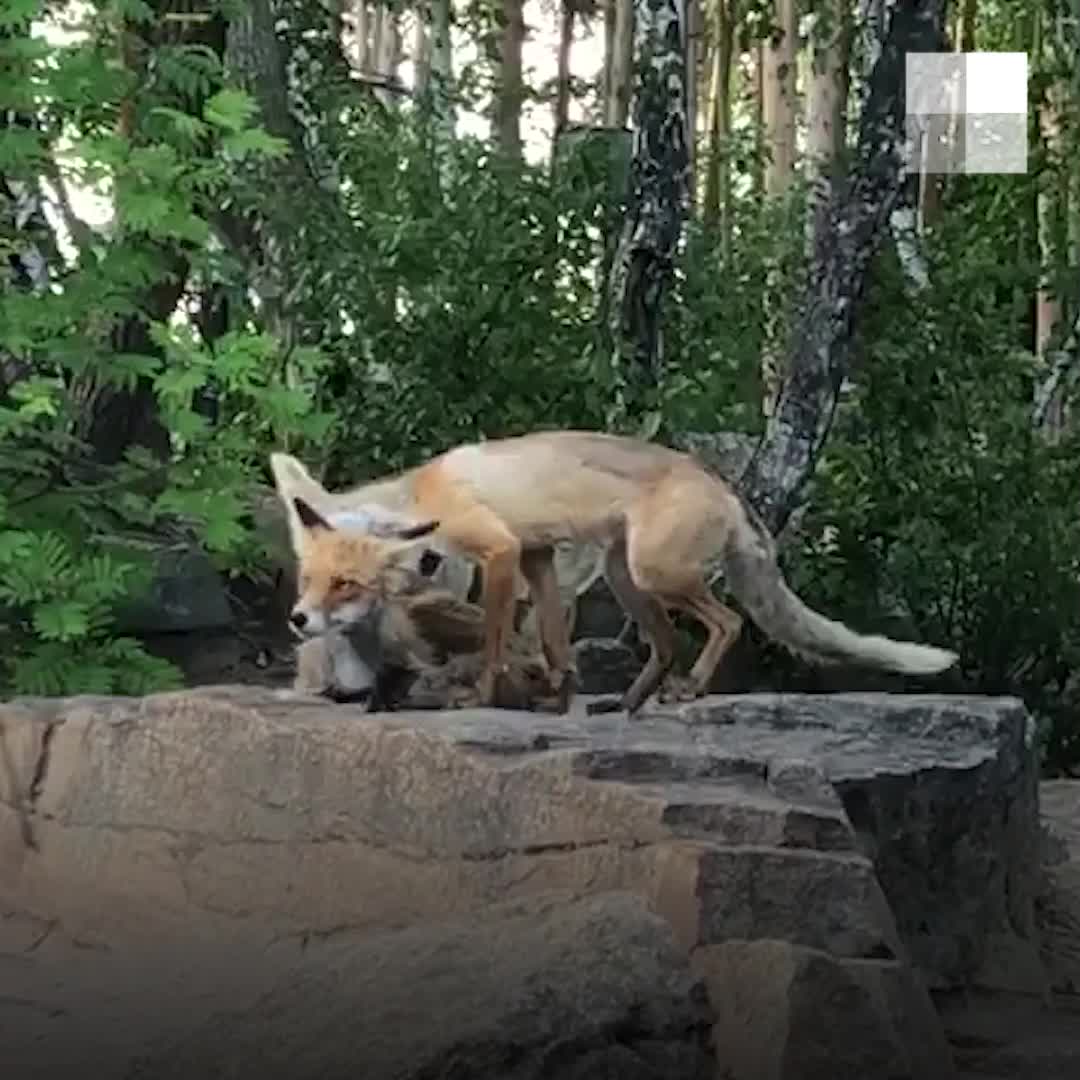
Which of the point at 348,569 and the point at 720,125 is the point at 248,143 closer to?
the point at 348,569

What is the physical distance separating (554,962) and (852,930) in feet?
1.15

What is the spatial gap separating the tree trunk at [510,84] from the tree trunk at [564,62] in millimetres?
120

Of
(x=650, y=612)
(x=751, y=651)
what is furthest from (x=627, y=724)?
(x=751, y=651)

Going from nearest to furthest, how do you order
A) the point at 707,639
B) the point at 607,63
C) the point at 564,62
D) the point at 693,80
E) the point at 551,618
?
the point at 551,618, the point at 707,639, the point at 564,62, the point at 607,63, the point at 693,80

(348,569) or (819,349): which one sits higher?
(819,349)

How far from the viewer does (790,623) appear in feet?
11.3

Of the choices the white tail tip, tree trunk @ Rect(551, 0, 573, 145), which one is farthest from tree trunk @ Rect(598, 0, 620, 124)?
the white tail tip

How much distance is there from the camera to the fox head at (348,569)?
2.84 metres

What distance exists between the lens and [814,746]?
296 centimetres

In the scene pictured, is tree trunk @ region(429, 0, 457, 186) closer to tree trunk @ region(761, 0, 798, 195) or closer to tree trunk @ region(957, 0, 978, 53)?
tree trunk @ region(761, 0, 798, 195)

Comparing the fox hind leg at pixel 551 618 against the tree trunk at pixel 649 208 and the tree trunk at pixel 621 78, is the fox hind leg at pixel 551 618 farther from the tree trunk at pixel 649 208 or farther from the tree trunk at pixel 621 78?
the tree trunk at pixel 621 78

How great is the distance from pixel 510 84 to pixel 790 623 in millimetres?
1944

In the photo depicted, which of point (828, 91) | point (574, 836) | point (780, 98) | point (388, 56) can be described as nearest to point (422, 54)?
point (388, 56)

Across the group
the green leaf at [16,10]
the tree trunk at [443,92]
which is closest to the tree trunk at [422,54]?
the tree trunk at [443,92]
